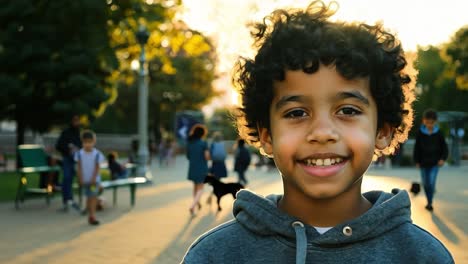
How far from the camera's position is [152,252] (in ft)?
28.7

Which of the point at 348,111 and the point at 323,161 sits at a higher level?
the point at 348,111

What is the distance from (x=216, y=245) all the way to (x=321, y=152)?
0.40 metres

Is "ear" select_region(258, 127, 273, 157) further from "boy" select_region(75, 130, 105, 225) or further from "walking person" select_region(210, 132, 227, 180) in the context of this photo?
"walking person" select_region(210, 132, 227, 180)

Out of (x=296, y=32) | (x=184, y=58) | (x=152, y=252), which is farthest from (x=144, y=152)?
(x=184, y=58)

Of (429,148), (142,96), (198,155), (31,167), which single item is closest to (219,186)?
(198,155)

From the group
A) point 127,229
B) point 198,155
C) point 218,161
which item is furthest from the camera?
point 218,161

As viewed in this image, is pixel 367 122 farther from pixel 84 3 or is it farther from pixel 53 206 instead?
pixel 84 3

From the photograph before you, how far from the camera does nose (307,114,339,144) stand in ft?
6.86

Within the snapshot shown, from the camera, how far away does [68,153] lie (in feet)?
46.8

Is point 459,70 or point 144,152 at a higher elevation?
point 459,70

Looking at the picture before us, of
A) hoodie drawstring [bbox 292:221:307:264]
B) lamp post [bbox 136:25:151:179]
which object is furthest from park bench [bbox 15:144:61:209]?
hoodie drawstring [bbox 292:221:307:264]

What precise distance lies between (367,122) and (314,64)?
24 cm

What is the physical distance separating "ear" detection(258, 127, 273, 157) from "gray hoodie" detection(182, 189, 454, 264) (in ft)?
0.75

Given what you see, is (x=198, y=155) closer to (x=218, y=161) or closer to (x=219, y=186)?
(x=218, y=161)
